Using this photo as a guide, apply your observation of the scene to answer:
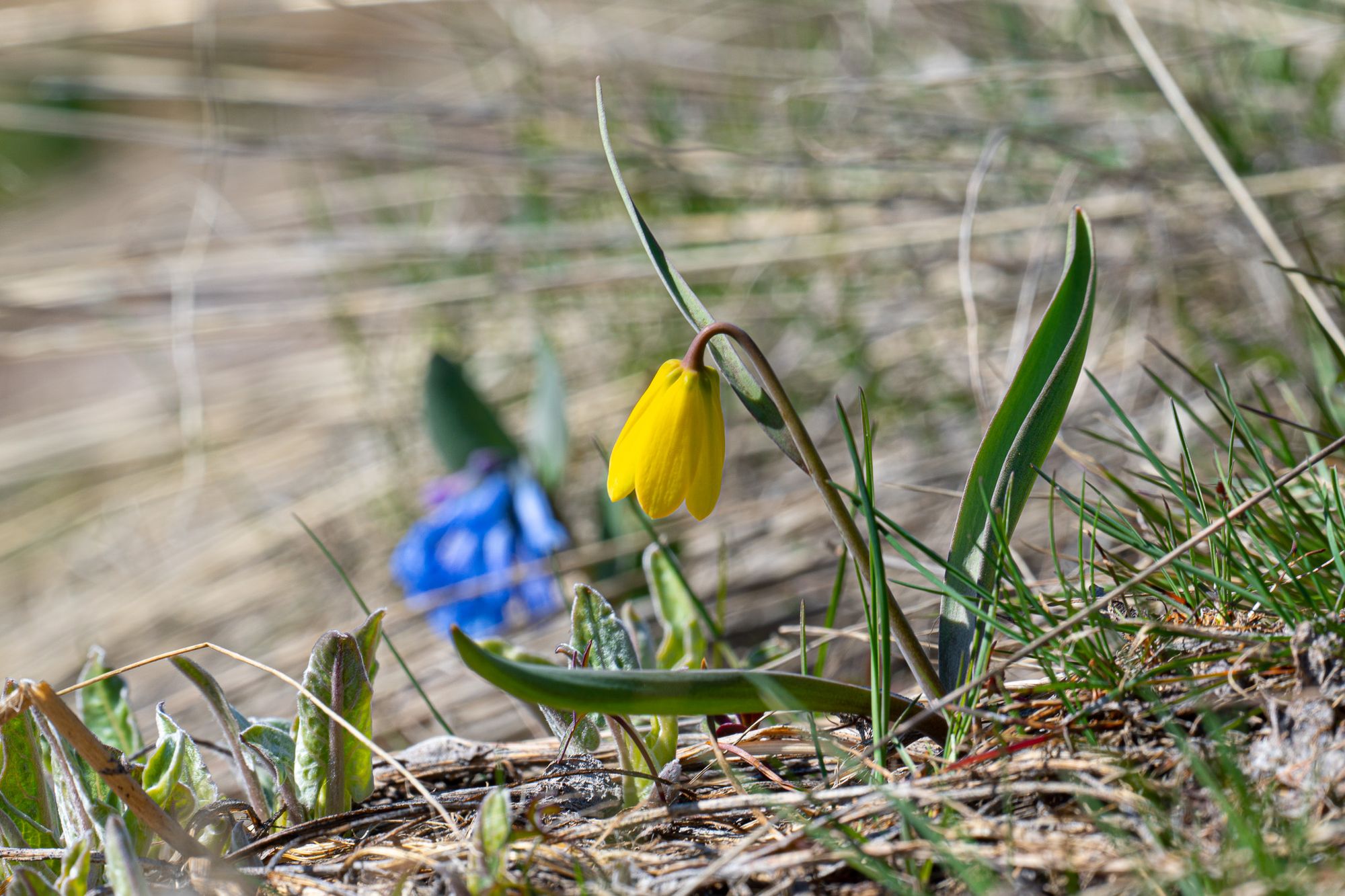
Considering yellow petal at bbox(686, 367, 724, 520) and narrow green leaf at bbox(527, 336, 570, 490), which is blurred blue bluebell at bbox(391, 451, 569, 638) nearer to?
narrow green leaf at bbox(527, 336, 570, 490)

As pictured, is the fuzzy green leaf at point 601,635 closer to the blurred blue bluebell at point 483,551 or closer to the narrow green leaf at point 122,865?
the narrow green leaf at point 122,865

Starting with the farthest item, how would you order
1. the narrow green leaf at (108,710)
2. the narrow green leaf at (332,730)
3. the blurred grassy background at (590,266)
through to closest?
the blurred grassy background at (590,266), the narrow green leaf at (108,710), the narrow green leaf at (332,730)

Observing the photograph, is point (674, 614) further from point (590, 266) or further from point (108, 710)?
point (590, 266)

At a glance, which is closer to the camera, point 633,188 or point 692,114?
point 633,188

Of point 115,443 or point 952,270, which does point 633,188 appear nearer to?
point 952,270

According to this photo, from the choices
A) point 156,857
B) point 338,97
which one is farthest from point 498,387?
point 156,857

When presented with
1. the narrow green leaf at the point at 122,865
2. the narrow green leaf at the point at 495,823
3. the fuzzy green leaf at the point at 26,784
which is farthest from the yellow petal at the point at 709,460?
the fuzzy green leaf at the point at 26,784
